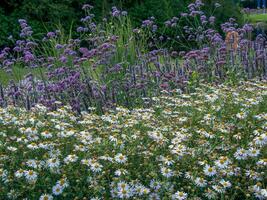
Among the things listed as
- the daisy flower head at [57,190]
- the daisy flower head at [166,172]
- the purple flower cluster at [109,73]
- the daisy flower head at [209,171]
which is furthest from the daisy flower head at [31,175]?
the purple flower cluster at [109,73]

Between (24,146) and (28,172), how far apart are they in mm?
451

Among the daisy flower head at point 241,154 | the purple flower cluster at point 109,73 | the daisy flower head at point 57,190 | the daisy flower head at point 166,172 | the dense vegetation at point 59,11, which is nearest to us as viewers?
the daisy flower head at point 57,190

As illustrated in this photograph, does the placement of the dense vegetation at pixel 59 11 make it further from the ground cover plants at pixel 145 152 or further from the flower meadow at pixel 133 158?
the flower meadow at pixel 133 158

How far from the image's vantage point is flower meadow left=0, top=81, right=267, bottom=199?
328 centimetres

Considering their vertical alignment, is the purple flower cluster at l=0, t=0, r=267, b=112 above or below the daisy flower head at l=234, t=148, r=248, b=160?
below

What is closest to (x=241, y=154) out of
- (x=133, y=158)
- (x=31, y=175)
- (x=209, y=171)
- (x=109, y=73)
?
(x=209, y=171)

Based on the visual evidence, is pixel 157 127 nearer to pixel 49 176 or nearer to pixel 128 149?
pixel 128 149

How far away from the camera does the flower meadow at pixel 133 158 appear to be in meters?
3.28

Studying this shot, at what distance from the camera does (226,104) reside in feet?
15.7

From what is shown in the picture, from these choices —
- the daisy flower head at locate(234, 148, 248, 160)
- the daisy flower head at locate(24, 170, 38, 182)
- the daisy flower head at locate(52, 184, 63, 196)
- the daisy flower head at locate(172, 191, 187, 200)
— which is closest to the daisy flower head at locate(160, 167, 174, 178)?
the daisy flower head at locate(172, 191, 187, 200)

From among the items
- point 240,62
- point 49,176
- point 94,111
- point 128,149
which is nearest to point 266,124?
point 128,149

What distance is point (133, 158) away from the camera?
3.60 meters

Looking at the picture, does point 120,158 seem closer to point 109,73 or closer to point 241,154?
point 241,154

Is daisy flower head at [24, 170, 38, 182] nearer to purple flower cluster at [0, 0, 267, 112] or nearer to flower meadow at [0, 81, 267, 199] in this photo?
flower meadow at [0, 81, 267, 199]
